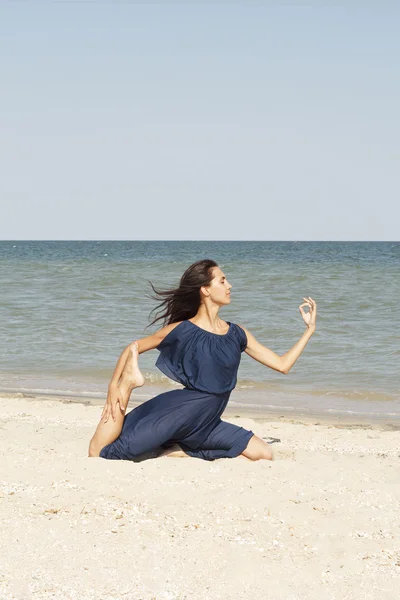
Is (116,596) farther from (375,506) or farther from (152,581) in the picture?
(375,506)

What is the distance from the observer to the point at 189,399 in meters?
5.96

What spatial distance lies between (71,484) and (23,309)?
1264 cm

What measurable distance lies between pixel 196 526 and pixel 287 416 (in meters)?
4.24

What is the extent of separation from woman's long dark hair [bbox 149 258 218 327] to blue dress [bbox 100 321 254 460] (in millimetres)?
146

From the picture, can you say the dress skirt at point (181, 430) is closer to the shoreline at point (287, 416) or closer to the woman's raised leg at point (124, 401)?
the woman's raised leg at point (124, 401)

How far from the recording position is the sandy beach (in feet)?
12.5

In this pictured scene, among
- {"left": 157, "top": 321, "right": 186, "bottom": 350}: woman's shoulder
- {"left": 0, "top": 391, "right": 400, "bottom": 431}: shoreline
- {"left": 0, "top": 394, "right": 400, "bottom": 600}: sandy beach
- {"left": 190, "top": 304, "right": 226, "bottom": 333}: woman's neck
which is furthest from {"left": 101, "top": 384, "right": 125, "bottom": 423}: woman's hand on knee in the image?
{"left": 0, "top": 391, "right": 400, "bottom": 431}: shoreline

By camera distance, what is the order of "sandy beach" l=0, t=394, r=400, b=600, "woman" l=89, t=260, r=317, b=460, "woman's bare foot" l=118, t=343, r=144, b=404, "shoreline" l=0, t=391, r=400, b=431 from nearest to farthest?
"sandy beach" l=0, t=394, r=400, b=600, "woman's bare foot" l=118, t=343, r=144, b=404, "woman" l=89, t=260, r=317, b=460, "shoreline" l=0, t=391, r=400, b=431

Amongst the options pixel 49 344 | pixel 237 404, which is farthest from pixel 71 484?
pixel 49 344

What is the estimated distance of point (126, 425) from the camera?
6.04m

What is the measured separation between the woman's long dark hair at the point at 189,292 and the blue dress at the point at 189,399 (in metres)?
0.15

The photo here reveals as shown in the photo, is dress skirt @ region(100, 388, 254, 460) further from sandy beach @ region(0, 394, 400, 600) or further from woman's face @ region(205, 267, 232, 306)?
woman's face @ region(205, 267, 232, 306)

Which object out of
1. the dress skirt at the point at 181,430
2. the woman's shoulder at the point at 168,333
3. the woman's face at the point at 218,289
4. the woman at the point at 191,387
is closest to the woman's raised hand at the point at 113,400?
the woman at the point at 191,387

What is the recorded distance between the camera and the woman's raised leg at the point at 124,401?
5.74 metres
